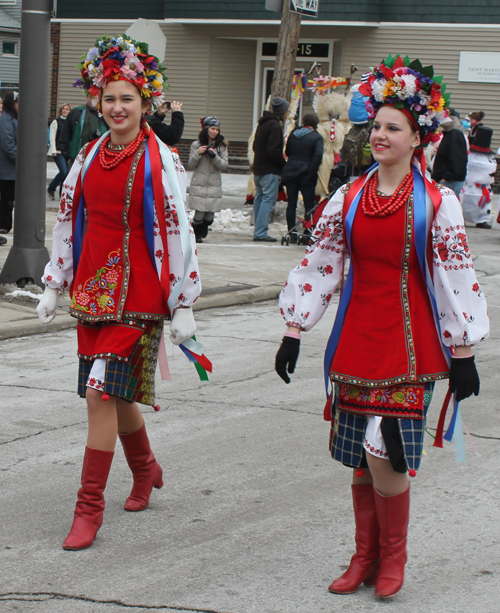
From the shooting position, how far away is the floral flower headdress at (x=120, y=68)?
3.79m

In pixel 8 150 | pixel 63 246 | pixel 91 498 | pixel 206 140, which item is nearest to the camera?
pixel 91 498

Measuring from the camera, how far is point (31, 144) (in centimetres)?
859

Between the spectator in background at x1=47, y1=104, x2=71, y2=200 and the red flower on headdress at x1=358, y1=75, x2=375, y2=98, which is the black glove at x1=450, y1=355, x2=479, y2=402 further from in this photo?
the spectator in background at x1=47, y1=104, x2=71, y2=200

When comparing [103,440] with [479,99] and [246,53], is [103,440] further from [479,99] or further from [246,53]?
[246,53]

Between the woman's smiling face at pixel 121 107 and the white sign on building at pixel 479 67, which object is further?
the white sign on building at pixel 479 67

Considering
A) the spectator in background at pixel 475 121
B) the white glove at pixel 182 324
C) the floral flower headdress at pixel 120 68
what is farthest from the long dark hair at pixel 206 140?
the white glove at pixel 182 324

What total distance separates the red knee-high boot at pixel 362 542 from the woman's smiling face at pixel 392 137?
47.5 inches

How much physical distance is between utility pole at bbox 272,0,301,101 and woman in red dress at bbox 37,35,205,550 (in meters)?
11.2

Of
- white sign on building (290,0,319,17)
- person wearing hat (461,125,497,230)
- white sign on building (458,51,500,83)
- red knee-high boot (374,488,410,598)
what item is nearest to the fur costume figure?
white sign on building (290,0,319,17)

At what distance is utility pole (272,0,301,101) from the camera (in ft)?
48.3

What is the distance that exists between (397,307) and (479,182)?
1436cm

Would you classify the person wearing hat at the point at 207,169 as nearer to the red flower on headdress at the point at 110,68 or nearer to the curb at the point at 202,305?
the curb at the point at 202,305

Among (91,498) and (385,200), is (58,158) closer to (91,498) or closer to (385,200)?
(91,498)

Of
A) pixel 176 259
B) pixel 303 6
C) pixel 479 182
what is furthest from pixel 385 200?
pixel 479 182
